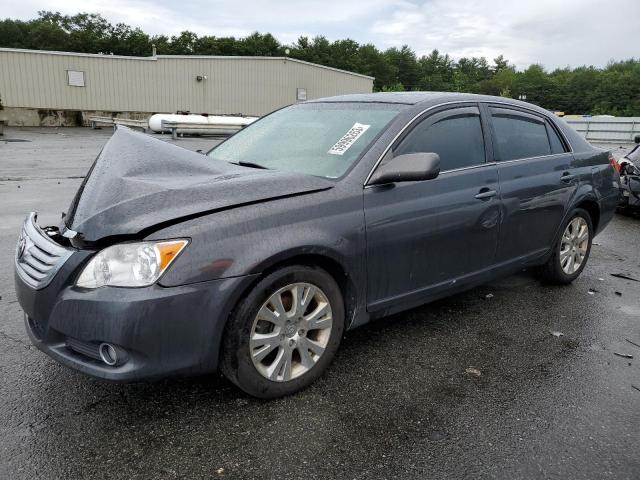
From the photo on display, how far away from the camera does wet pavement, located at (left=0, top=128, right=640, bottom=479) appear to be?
7.24ft

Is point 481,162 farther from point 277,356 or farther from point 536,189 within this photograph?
point 277,356

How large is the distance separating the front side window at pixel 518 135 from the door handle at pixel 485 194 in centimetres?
34

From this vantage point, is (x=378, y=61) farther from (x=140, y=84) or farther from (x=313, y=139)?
(x=313, y=139)

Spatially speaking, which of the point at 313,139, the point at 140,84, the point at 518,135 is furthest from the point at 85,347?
the point at 140,84

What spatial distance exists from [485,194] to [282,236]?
1.70m

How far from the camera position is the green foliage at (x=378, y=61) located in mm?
79750

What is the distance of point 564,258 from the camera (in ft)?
15.2

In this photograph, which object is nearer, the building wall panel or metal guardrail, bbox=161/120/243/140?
metal guardrail, bbox=161/120/243/140

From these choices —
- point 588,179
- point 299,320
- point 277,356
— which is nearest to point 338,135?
point 299,320

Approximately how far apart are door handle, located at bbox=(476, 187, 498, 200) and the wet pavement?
3.21 ft

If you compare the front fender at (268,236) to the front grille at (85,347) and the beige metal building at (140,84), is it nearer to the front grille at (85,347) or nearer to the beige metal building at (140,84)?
the front grille at (85,347)

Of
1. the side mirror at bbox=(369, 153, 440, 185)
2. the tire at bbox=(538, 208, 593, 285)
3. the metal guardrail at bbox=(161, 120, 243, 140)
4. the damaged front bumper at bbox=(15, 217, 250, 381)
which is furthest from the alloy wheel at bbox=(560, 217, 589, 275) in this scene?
the metal guardrail at bbox=(161, 120, 243, 140)

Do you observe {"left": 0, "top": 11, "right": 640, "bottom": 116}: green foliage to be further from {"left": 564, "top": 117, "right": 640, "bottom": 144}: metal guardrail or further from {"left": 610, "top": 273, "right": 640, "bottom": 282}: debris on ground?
{"left": 610, "top": 273, "right": 640, "bottom": 282}: debris on ground

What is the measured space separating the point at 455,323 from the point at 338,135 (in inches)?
66.1
